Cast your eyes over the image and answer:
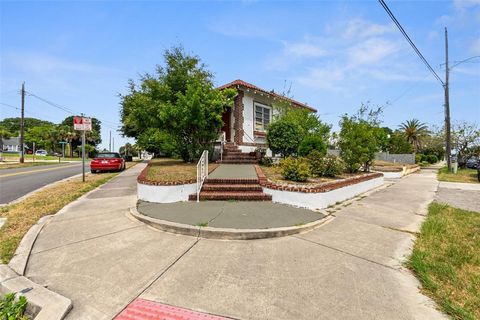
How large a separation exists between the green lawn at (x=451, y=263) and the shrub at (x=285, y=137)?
675 cm

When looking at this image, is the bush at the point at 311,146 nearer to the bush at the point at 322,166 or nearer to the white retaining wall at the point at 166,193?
the bush at the point at 322,166

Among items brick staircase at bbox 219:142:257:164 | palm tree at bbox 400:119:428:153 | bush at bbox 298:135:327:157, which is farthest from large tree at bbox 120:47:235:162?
palm tree at bbox 400:119:428:153

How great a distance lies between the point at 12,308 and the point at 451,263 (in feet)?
17.6

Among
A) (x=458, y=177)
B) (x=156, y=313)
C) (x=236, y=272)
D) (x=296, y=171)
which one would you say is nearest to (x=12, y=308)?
(x=156, y=313)

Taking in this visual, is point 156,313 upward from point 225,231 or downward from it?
downward

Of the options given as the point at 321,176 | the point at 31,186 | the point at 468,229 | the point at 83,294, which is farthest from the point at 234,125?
the point at 83,294

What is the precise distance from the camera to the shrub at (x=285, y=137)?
39.2 feet

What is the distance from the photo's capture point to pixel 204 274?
3.19 meters

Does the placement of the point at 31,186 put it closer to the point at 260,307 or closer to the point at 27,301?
the point at 27,301

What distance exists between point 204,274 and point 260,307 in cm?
91

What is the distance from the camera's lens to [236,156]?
13219 mm

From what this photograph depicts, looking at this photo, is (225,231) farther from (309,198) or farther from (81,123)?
(81,123)

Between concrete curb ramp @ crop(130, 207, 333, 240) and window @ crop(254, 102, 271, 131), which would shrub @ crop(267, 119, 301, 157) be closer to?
window @ crop(254, 102, 271, 131)

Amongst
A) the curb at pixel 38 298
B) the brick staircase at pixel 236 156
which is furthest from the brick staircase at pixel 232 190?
the brick staircase at pixel 236 156
